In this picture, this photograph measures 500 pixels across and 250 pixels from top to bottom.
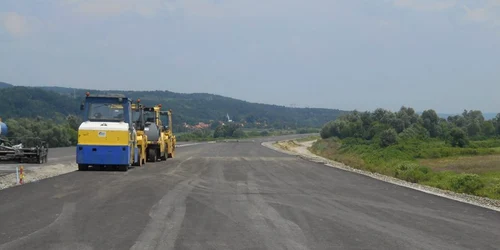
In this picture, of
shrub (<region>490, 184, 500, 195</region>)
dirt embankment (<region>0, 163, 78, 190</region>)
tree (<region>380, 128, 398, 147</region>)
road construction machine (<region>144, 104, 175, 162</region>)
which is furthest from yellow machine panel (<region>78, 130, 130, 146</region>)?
tree (<region>380, 128, 398, 147</region>)

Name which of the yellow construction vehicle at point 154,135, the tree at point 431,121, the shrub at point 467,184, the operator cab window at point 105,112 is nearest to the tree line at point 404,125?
the tree at point 431,121

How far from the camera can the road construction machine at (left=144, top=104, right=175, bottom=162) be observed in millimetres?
33844

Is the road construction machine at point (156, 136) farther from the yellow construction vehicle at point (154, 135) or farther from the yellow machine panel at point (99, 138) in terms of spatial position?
the yellow machine panel at point (99, 138)

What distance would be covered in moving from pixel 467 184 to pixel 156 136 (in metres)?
18.4

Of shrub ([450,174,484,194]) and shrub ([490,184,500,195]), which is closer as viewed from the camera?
shrub ([490,184,500,195])

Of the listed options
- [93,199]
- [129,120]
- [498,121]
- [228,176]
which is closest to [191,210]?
[93,199]

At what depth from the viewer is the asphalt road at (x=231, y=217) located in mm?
9734

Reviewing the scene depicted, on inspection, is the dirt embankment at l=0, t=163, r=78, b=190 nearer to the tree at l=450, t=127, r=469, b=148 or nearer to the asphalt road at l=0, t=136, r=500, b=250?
the asphalt road at l=0, t=136, r=500, b=250

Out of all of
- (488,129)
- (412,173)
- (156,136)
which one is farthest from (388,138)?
(412,173)

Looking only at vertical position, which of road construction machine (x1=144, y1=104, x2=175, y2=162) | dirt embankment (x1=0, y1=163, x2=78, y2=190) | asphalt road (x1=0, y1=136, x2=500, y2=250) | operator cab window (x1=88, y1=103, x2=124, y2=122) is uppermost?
operator cab window (x1=88, y1=103, x2=124, y2=122)

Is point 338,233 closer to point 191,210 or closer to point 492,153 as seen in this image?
point 191,210

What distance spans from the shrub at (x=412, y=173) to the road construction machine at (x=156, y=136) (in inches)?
545

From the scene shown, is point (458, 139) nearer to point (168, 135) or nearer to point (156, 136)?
point (168, 135)

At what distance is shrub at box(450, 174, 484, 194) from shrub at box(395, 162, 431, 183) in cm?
303
